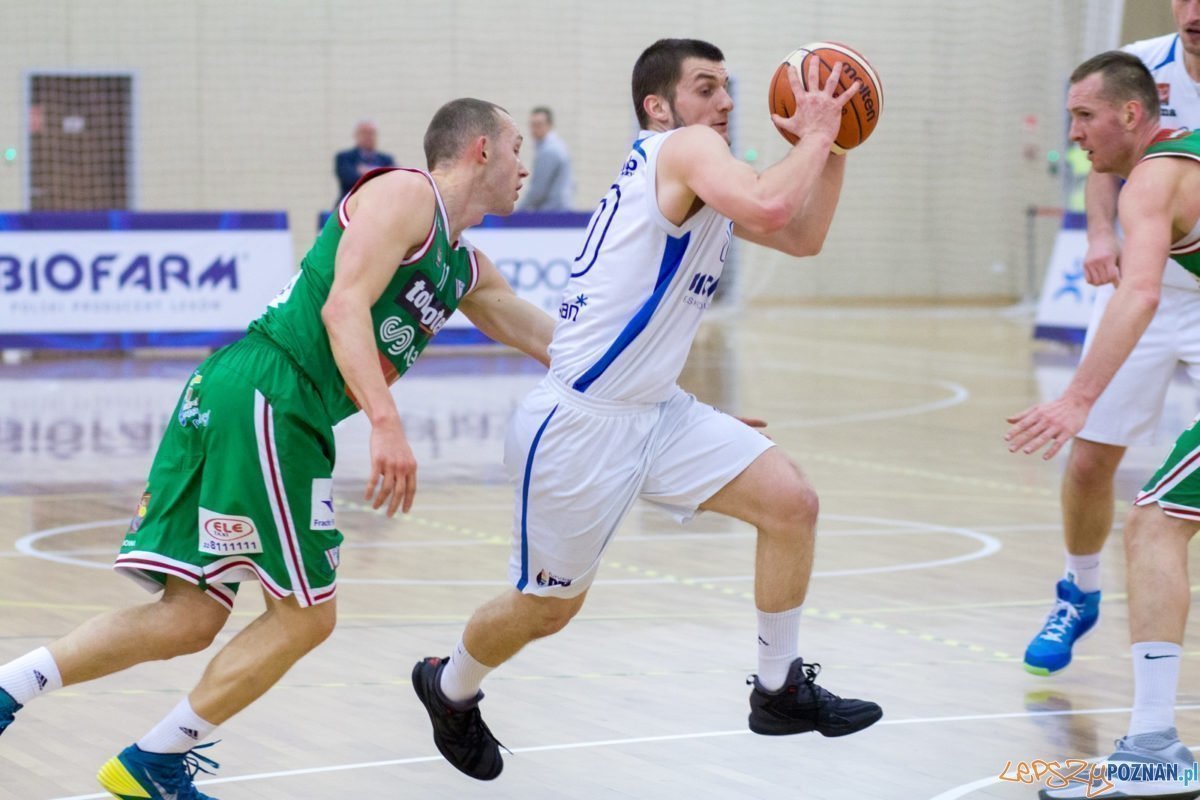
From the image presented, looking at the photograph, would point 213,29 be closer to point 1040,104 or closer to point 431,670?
point 1040,104

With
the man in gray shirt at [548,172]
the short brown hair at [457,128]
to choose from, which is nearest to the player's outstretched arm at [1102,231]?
A: the short brown hair at [457,128]

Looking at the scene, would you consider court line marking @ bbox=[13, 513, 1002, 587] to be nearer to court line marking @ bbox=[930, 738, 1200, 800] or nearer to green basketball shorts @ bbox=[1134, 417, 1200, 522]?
court line marking @ bbox=[930, 738, 1200, 800]

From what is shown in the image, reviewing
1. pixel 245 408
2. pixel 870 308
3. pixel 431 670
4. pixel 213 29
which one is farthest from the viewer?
pixel 870 308

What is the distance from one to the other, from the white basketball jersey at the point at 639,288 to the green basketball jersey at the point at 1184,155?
42.3 inches

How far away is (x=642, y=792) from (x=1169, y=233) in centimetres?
186

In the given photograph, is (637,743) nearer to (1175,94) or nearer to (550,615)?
(550,615)

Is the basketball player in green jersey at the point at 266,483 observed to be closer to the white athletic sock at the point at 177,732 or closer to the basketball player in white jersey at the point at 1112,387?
the white athletic sock at the point at 177,732

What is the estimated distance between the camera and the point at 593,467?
422cm

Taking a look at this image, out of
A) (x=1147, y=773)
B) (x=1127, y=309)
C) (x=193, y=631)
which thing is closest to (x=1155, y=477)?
(x=1127, y=309)

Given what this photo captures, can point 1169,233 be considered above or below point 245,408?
above

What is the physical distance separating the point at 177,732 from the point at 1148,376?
3.17 m

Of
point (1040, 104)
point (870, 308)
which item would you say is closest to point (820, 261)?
point (870, 308)

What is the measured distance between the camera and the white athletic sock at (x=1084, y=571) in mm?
5617

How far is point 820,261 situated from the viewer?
2392cm
